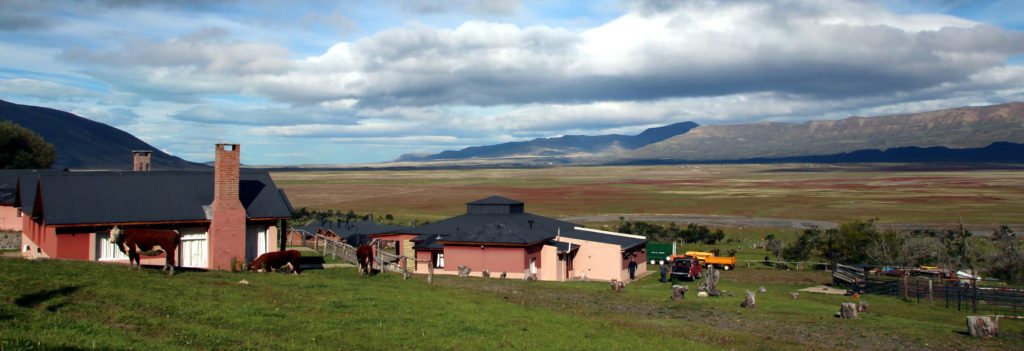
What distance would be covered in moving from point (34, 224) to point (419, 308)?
23606mm

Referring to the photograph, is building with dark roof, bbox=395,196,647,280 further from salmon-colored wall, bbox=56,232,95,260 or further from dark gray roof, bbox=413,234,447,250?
salmon-colored wall, bbox=56,232,95,260

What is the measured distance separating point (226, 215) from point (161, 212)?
3.37 m

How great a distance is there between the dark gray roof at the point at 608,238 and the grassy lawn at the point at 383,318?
15701 millimetres

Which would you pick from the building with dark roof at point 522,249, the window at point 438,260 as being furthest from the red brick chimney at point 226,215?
the window at point 438,260

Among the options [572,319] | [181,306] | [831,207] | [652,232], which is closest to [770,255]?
[652,232]

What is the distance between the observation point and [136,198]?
114 feet

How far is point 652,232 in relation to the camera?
72.9 meters


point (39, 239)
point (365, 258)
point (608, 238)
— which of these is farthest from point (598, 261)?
point (39, 239)

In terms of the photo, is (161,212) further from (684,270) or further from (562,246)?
(684,270)

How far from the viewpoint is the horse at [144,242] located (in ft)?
84.6

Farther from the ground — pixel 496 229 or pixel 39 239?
pixel 39 239

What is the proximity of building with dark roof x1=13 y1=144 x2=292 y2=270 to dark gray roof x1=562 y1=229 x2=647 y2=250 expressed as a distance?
19609 millimetres

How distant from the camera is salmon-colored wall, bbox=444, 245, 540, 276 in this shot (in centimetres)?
4234

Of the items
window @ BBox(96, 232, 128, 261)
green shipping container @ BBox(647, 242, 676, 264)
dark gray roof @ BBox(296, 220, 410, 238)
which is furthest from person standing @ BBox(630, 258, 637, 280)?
window @ BBox(96, 232, 128, 261)
